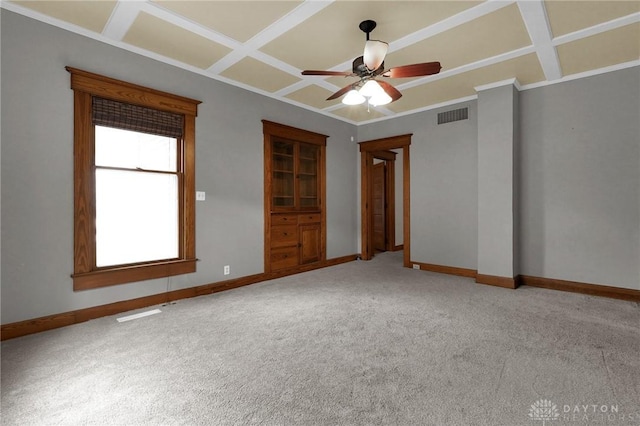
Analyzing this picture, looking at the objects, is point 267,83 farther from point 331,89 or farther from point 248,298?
point 248,298

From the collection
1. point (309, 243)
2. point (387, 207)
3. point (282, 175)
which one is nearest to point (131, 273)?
point (282, 175)

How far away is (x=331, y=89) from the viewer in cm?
441

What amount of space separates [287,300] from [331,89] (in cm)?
301

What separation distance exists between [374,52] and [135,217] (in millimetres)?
3078

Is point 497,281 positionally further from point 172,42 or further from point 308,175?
point 172,42

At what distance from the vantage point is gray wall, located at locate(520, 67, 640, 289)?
144 inches

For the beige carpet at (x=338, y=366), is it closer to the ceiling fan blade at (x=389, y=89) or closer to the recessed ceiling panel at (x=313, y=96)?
the ceiling fan blade at (x=389, y=89)

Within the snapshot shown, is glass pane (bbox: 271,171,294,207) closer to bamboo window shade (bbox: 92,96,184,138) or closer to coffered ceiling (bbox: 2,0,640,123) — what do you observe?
coffered ceiling (bbox: 2,0,640,123)

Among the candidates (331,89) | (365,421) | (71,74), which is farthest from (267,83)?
(365,421)

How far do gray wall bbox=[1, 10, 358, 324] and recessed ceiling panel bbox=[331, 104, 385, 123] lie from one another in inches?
78.2

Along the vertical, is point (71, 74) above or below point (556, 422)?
above

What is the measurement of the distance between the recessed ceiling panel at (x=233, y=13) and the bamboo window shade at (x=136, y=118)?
120 centimetres

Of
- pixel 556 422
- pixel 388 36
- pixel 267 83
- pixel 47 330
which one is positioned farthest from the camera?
pixel 267 83

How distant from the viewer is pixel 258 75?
3969mm
